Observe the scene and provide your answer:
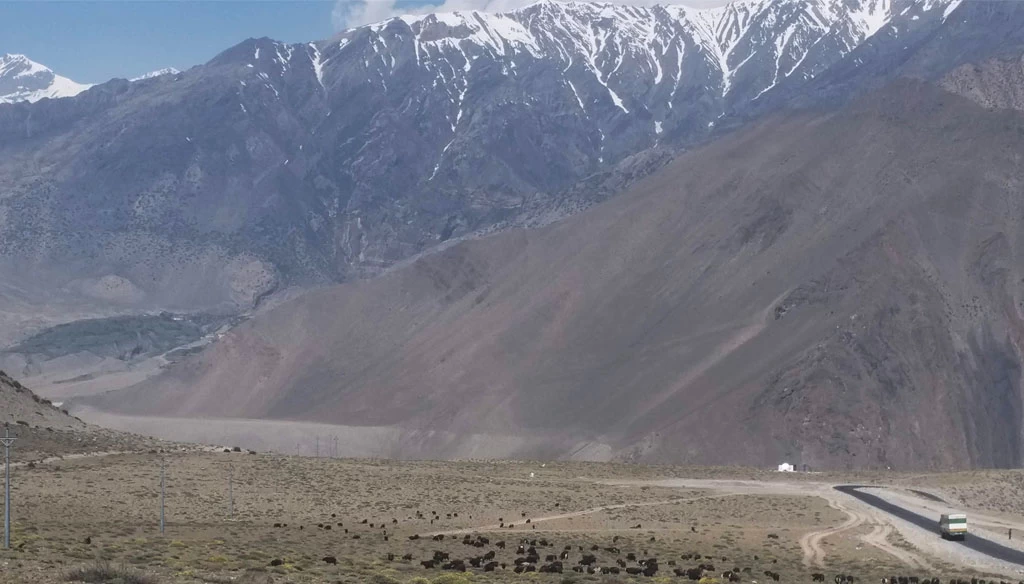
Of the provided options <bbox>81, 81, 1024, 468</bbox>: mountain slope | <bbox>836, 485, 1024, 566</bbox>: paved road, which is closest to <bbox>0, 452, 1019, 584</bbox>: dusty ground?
<bbox>836, 485, 1024, 566</bbox>: paved road

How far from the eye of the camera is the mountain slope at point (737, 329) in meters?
122

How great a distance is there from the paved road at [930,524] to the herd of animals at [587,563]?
8635mm

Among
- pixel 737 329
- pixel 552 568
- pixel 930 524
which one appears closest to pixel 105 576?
pixel 552 568

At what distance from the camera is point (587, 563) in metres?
41.9

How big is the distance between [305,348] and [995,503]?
129052 mm

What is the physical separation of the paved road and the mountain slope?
132ft

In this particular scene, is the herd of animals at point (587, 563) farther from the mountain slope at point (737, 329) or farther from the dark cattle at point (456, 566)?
the mountain slope at point (737, 329)

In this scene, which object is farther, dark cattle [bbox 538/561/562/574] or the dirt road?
the dirt road

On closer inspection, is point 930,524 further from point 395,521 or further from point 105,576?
point 105,576

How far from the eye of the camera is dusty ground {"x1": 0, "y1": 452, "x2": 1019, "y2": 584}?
37.0 meters

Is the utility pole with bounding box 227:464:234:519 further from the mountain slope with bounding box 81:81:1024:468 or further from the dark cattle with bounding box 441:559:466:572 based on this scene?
the mountain slope with bounding box 81:81:1024:468

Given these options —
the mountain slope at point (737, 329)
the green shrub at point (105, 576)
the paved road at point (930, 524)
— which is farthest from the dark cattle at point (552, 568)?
the mountain slope at point (737, 329)

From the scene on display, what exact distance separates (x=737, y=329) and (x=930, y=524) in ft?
267

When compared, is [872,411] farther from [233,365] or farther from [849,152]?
[233,365]
